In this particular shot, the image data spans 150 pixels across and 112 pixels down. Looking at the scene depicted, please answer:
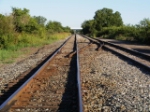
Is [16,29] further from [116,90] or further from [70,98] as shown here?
[70,98]

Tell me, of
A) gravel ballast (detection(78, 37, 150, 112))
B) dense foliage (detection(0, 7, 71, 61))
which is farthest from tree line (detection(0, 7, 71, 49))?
gravel ballast (detection(78, 37, 150, 112))

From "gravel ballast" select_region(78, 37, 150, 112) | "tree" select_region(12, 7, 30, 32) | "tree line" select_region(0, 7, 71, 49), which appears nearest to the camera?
"gravel ballast" select_region(78, 37, 150, 112)

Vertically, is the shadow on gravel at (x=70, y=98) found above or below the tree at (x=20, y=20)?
below

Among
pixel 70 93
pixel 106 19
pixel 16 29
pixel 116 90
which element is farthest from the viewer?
pixel 106 19

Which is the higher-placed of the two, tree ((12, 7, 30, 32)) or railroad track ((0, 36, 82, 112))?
tree ((12, 7, 30, 32))

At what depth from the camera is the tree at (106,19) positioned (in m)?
124

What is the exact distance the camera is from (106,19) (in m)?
129

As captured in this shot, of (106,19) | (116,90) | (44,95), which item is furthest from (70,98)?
(106,19)

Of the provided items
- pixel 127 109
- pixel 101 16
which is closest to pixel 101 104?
pixel 127 109

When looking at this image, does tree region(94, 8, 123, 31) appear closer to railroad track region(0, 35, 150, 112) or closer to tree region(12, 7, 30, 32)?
tree region(12, 7, 30, 32)

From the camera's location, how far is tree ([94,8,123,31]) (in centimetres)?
12394

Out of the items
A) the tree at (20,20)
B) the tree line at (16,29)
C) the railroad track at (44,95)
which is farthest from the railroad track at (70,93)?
the tree at (20,20)

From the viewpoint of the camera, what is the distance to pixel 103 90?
25.9ft

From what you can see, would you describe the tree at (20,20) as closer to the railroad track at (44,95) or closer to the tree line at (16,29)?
the tree line at (16,29)
